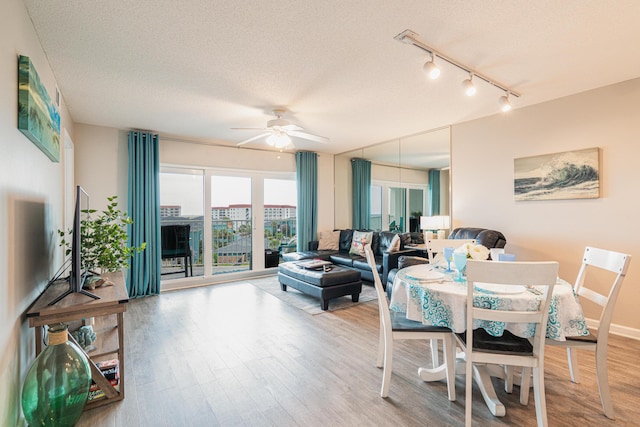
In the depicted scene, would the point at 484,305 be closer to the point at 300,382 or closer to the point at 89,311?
the point at 300,382

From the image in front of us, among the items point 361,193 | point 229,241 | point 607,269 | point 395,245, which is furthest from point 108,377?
point 361,193

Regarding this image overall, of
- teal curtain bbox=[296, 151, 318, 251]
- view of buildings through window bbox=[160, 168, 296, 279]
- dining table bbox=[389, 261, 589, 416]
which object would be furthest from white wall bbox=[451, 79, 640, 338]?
view of buildings through window bbox=[160, 168, 296, 279]

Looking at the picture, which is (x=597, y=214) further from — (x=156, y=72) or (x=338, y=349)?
(x=156, y=72)

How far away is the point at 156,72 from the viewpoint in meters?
2.75

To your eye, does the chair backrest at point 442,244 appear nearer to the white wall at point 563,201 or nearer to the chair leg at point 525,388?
the chair leg at point 525,388

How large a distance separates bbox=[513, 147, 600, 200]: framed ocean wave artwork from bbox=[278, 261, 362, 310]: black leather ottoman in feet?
7.75

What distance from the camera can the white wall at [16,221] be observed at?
146cm

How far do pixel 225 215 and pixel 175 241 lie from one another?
0.98 metres

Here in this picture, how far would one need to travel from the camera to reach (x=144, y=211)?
4598 mm

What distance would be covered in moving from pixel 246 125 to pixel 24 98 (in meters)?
2.95

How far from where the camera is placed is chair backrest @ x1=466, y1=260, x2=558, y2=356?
1.50m

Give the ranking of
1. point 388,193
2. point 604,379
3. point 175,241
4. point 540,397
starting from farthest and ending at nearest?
1. point 388,193
2. point 175,241
3. point 604,379
4. point 540,397

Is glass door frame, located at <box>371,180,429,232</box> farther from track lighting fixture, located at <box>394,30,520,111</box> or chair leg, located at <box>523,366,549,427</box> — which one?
chair leg, located at <box>523,366,549,427</box>

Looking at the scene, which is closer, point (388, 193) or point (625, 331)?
point (625, 331)
